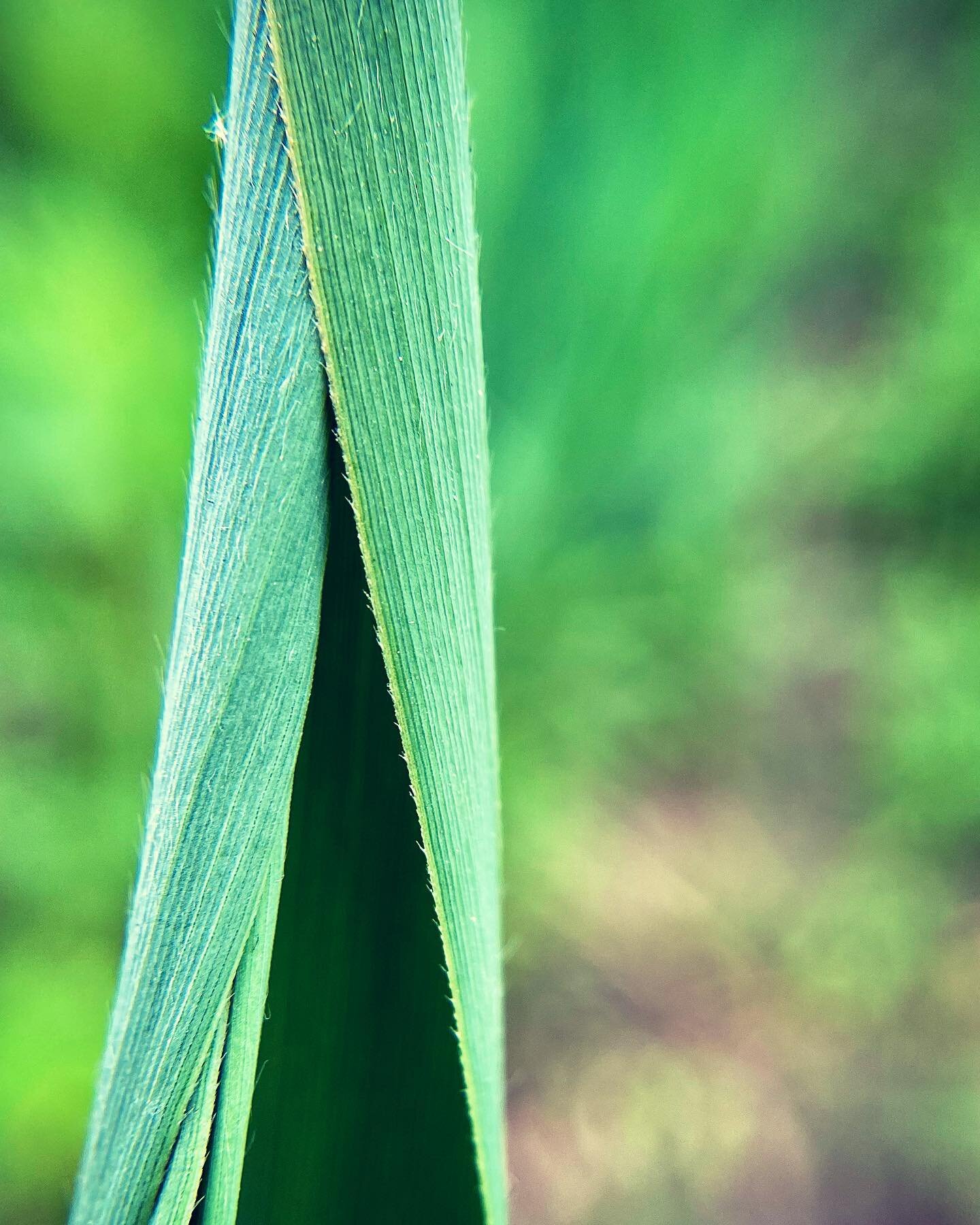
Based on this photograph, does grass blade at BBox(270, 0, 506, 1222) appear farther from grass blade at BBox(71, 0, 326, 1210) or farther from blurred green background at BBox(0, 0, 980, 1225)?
blurred green background at BBox(0, 0, 980, 1225)

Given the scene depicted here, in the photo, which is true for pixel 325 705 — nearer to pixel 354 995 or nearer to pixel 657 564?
pixel 354 995

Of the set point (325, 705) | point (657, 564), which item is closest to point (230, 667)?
point (325, 705)

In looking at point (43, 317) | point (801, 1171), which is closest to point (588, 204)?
point (43, 317)

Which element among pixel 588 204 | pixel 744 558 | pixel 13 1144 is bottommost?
pixel 13 1144

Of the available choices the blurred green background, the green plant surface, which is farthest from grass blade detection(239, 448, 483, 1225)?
the blurred green background

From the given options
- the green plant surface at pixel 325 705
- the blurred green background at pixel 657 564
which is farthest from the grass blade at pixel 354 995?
the blurred green background at pixel 657 564

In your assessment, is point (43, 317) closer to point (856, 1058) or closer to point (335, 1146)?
point (335, 1146)
